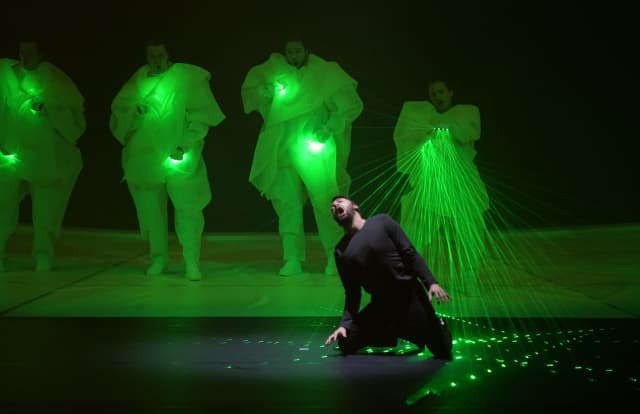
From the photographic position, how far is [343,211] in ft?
13.8

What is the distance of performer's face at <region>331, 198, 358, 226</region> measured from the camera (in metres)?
4.20

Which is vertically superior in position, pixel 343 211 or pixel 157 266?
pixel 343 211

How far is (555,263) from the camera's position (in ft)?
25.9

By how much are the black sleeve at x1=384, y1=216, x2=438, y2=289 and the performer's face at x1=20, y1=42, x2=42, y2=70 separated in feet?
14.3

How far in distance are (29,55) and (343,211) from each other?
14.0ft

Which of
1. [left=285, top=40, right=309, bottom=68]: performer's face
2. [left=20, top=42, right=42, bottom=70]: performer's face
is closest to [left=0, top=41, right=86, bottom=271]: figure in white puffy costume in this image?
[left=20, top=42, right=42, bottom=70]: performer's face

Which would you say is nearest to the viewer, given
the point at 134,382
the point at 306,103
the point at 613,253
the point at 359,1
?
the point at 134,382

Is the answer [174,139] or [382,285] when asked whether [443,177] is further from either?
[382,285]

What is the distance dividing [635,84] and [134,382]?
856 centimetres

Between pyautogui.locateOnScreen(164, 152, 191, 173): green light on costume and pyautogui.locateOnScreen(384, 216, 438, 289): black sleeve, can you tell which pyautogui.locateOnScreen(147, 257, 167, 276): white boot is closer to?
pyautogui.locateOnScreen(164, 152, 191, 173): green light on costume

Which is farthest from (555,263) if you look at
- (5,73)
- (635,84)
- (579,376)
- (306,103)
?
(5,73)

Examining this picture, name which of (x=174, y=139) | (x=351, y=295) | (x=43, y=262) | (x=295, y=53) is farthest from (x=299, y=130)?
(x=351, y=295)

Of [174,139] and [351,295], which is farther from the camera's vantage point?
[174,139]

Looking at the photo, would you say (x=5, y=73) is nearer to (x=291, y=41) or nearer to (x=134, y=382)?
(x=291, y=41)
